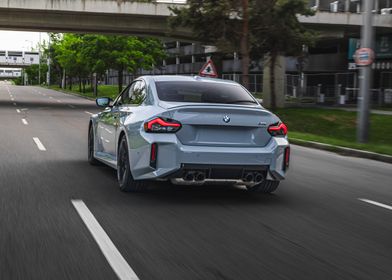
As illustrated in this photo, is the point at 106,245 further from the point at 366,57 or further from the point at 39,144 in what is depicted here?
the point at 366,57

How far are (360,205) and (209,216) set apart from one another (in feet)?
7.04

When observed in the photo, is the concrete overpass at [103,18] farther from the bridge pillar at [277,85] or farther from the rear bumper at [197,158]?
the rear bumper at [197,158]

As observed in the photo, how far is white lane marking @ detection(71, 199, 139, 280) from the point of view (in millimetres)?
4262

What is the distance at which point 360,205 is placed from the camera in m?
7.37

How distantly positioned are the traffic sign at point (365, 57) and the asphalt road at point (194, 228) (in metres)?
6.04

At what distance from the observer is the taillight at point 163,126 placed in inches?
267

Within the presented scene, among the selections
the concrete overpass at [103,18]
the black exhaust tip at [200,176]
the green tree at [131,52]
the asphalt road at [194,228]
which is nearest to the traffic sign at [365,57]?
the asphalt road at [194,228]

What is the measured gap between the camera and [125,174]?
7.42m

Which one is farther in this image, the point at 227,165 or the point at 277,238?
the point at 227,165

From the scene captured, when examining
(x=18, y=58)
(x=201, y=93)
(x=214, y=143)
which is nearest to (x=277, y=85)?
(x=201, y=93)

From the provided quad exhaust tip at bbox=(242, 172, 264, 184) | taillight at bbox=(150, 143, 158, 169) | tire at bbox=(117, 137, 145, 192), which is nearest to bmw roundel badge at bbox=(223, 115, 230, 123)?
quad exhaust tip at bbox=(242, 172, 264, 184)

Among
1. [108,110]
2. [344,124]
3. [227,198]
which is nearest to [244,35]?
[344,124]

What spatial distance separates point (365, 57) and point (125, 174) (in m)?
9.66

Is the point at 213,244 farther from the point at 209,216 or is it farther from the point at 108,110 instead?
the point at 108,110
